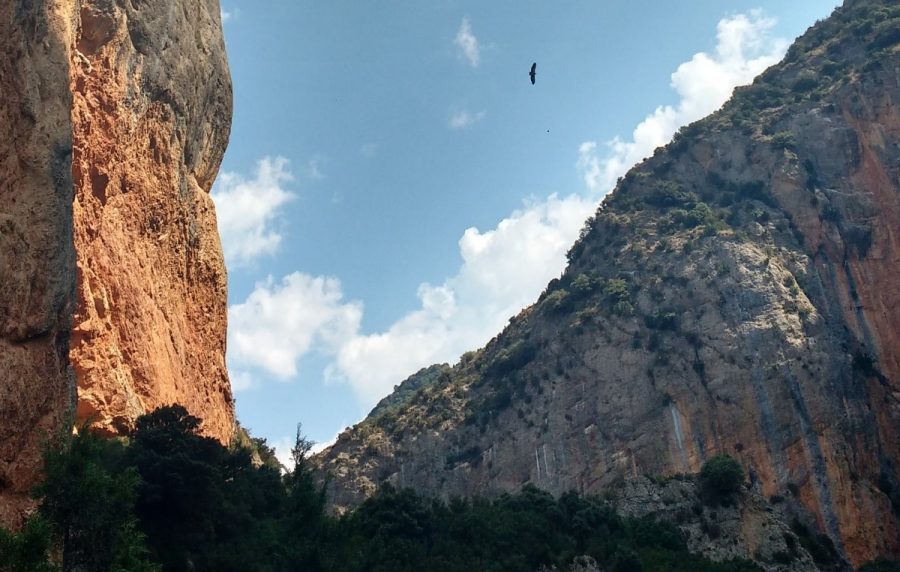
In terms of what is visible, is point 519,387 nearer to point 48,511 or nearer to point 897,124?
point 897,124

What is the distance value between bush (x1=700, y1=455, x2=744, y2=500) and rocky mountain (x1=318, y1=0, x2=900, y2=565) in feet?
30.4

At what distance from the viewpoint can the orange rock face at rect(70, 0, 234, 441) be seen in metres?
30.9

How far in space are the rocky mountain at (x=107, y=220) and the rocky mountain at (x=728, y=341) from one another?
36469 mm

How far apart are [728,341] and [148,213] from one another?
48.8 m

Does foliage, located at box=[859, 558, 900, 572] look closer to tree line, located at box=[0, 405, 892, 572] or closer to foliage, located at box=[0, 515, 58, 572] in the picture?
tree line, located at box=[0, 405, 892, 572]

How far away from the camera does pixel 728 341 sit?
68750 millimetres

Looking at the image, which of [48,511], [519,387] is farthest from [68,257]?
[519,387]

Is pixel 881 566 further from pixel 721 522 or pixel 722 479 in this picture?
pixel 721 522

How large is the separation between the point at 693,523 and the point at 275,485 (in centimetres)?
2478

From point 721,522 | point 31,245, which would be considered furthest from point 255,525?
point 721,522

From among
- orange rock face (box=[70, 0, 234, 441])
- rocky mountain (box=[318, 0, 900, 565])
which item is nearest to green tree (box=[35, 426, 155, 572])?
orange rock face (box=[70, 0, 234, 441])

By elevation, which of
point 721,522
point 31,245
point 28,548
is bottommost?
point 28,548

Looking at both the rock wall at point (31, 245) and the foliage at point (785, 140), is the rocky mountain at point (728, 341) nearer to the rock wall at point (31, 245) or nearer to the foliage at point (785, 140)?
the foliage at point (785, 140)

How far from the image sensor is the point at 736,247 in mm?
75062
